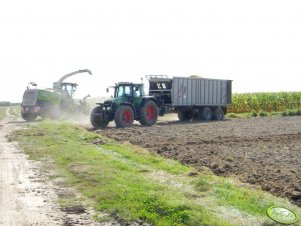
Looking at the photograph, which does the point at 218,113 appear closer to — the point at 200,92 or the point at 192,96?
the point at 200,92

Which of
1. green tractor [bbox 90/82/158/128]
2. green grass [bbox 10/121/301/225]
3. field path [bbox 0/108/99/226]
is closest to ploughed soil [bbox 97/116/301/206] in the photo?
green grass [bbox 10/121/301/225]

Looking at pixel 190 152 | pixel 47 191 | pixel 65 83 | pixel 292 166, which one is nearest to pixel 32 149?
pixel 190 152

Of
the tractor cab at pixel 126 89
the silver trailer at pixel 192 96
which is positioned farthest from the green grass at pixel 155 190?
the silver trailer at pixel 192 96

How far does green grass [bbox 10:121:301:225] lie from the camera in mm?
8266

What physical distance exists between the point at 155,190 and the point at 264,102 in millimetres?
44653

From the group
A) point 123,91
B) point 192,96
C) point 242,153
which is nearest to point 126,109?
point 123,91

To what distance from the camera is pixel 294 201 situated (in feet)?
31.0

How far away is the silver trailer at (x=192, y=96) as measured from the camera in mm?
34812

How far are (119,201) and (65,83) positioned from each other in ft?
103

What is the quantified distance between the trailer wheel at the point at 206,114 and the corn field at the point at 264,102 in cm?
1302

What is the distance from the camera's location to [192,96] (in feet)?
120

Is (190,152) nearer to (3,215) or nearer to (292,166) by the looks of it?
(292,166)

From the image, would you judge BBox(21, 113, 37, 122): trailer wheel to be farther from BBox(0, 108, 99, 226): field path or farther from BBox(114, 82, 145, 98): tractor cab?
BBox(0, 108, 99, 226): field path

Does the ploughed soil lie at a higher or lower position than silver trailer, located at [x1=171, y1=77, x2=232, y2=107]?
lower
